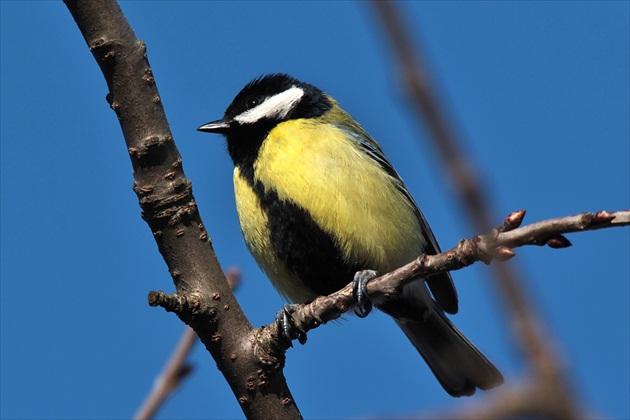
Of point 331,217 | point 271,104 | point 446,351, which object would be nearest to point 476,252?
point 331,217

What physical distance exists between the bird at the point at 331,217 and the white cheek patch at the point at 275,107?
1 centimetres

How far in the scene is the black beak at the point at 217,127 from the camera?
537cm

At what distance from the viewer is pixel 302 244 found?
4633 millimetres

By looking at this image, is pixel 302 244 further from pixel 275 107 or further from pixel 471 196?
pixel 471 196

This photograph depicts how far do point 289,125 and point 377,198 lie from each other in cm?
79

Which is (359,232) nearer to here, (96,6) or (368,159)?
(368,159)

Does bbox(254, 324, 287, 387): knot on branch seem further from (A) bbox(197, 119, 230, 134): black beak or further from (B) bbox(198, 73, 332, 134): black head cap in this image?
(A) bbox(197, 119, 230, 134): black beak

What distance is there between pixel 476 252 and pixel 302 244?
247 cm

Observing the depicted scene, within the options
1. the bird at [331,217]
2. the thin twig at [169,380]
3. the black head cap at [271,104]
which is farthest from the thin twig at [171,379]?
the black head cap at [271,104]

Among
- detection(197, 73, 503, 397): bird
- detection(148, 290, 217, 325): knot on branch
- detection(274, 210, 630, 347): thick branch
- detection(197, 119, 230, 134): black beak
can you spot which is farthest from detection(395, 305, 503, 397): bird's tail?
detection(148, 290, 217, 325): knot on branch

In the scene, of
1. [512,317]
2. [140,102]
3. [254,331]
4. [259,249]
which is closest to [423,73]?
[512,317]

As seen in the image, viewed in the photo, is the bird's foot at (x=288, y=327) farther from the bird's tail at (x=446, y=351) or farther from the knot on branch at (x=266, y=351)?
the bird's tail at (x=446, y=351)

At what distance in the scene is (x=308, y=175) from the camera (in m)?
4.48

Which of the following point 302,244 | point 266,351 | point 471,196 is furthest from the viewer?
point 302,244
